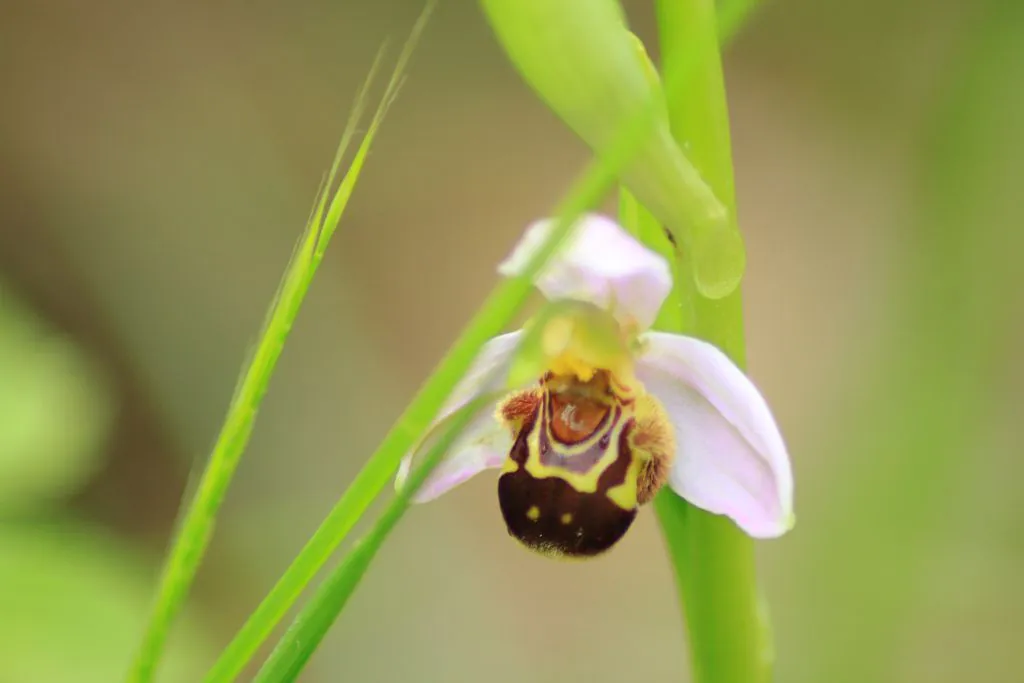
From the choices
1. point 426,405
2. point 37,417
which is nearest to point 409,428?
point 426,405

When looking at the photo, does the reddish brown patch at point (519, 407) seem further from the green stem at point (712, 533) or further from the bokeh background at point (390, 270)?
the bokeh background at point (390, 270)

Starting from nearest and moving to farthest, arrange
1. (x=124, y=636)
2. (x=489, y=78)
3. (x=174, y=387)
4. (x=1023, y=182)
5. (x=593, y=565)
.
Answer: (x=1023, y=182) → (x=124, y=636) → (x=593, y=565) → (x=174, y=387) → (x=489, y=78)

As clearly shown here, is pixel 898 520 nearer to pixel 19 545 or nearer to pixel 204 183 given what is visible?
pixel 19 545

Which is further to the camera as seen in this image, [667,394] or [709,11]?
[667,394]

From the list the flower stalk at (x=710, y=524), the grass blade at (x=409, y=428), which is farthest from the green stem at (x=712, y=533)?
the grass blade at (x=409, y=428)

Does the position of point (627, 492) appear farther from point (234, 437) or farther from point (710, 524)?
point (234, 437)

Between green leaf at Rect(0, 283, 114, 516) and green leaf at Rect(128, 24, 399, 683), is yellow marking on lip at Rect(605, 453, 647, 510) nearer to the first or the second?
green leaf at Rect(128, 24, 399, 683)

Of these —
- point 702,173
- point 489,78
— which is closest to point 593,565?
point 489,78
